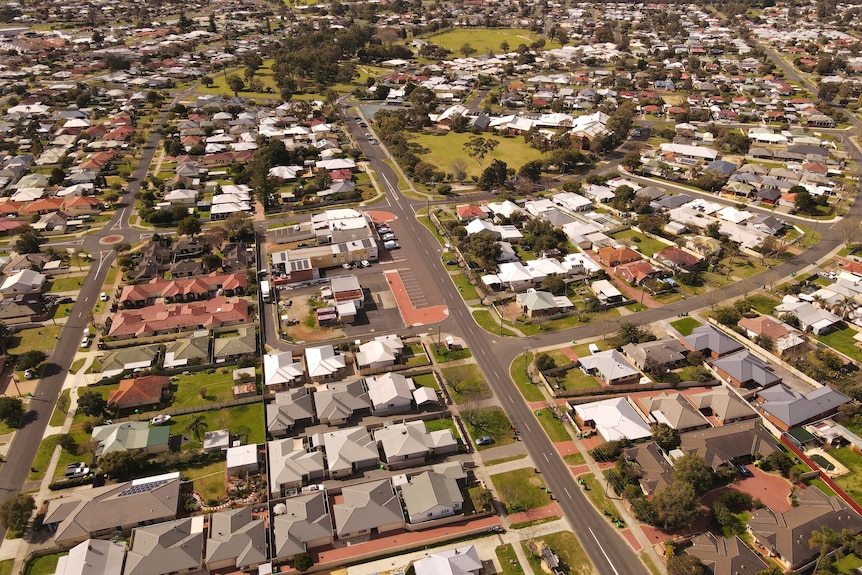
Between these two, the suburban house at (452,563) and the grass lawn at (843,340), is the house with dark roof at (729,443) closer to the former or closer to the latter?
the grass lawn at (843,340)

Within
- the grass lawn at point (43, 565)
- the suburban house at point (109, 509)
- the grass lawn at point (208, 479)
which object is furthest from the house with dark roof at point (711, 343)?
the grass lawn at point (43, 565)

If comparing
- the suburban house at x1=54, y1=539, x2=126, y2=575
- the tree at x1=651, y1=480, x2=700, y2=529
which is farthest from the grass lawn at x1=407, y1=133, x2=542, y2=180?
the suburban house at x1=54, y1=539, x2=126, y2=575

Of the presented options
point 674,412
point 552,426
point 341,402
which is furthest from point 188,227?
point 674,412

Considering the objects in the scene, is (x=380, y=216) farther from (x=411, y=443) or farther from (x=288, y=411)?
(x=411, y=443)

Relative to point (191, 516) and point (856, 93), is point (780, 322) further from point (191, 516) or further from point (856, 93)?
point (856, 93)

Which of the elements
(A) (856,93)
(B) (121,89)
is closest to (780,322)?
(A) (856,93)

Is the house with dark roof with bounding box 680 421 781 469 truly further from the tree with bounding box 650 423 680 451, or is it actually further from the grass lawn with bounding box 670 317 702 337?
the grass lawn with bounding box 670 317 702 337

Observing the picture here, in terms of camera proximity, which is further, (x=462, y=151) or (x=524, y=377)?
(x=462, y=151)
